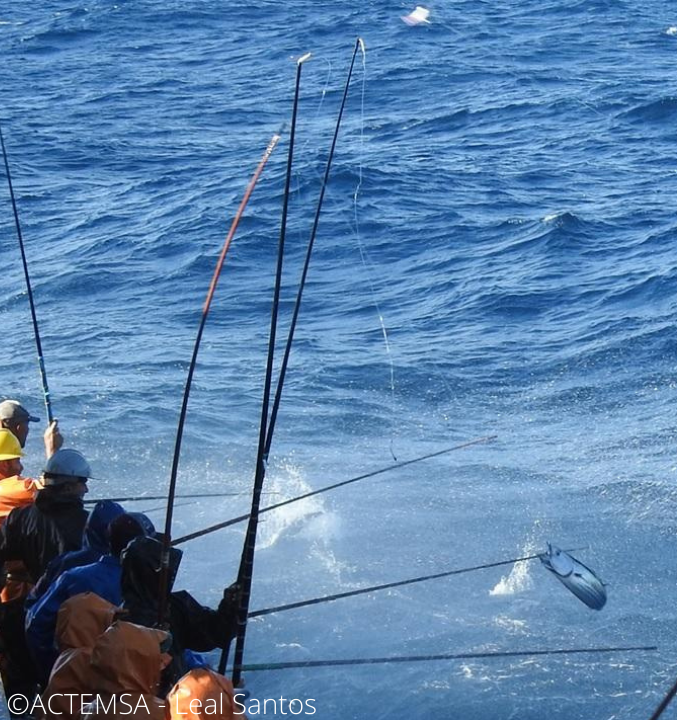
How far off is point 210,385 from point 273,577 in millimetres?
4091

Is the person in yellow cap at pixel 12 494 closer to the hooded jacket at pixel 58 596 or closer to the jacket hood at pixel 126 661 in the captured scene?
the hooded jacket at pixel 58 596

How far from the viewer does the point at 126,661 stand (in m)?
3.76

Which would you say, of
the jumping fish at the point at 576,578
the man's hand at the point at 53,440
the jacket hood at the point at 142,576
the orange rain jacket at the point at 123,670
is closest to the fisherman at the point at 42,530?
the jacket hood at the point at 142,576

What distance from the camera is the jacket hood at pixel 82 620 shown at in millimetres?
4219

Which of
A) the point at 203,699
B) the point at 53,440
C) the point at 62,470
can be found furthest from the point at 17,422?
the point at 203,699

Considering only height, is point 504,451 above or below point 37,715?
below

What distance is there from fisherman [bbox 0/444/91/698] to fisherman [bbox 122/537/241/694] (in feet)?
2.48

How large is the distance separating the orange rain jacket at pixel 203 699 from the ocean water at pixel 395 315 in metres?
2.52

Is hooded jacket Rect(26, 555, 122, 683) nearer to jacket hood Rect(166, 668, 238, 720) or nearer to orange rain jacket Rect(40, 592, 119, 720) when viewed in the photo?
orange rain jacket Rect(40, 592, 119, 720)

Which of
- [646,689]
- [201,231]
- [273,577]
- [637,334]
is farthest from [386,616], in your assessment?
[201,231]

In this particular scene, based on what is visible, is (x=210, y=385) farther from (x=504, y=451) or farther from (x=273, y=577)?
(x=273, y=577)

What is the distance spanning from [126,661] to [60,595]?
75 cm

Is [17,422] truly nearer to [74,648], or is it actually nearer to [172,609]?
[172,609]

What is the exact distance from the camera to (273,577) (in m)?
7.46
